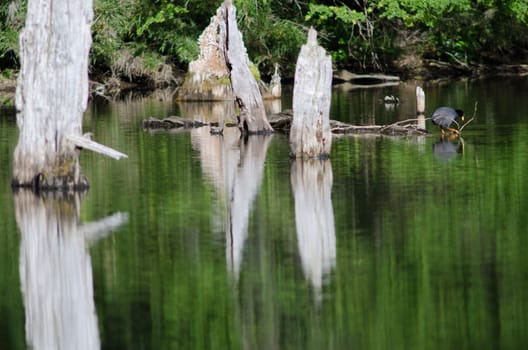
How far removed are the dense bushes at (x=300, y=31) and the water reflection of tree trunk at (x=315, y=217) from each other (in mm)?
23660

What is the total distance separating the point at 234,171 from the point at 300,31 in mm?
24218

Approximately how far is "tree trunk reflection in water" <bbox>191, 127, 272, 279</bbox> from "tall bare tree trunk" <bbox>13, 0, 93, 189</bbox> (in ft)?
7.25

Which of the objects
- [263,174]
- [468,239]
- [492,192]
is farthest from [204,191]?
[468,239]

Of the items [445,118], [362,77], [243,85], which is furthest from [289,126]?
[362,77]

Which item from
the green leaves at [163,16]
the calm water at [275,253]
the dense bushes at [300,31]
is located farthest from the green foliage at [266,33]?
the calm water at [275,253]

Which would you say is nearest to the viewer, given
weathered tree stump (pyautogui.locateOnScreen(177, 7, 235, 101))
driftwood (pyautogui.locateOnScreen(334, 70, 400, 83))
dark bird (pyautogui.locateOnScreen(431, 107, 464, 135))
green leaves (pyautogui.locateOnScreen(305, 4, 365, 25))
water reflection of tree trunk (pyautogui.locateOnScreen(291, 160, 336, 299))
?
water reflection of tree trunk (pyautogui.locateOnScreen(291, 160, 336, 299))

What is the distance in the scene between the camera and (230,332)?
32.6 feet

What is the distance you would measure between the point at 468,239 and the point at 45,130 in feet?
18.9

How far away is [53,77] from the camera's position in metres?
16.3

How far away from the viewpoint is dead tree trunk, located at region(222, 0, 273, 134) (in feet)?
78.6

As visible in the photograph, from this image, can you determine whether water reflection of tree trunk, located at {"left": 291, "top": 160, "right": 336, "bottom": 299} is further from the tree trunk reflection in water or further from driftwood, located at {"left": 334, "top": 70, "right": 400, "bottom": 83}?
driftwood, located at {"left": 334, "top": 70, "right": 400, "bottom": 83}

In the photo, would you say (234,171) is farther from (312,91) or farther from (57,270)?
(57,270)

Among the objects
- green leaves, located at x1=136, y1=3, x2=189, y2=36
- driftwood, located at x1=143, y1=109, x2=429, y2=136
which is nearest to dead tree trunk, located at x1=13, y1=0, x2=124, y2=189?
driftwood, located at x1=143, y1=109, x2=429, y2=136

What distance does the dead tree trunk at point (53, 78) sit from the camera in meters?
16.2
